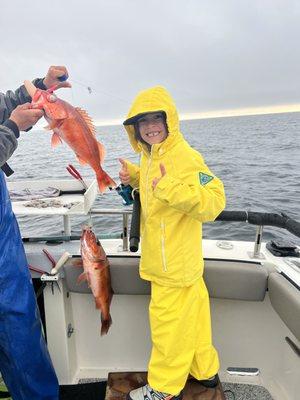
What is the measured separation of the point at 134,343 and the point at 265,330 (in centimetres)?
115

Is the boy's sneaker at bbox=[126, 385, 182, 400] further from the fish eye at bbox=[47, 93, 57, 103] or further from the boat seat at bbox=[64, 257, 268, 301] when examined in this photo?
the fish eye at bbox=[47, 93, 57, 103]

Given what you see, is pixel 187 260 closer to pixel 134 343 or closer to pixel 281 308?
pixel 281 308

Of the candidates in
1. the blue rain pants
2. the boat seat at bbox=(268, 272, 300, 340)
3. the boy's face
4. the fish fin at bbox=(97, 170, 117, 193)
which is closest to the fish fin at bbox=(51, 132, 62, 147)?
the fish fin at bbox=(97, 170, 117, 193)

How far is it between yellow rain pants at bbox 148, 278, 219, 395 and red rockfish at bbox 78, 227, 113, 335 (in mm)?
413

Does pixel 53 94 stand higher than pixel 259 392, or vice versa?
pixel 53 94

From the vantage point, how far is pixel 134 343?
3203 mm

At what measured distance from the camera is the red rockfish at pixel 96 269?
2.52m

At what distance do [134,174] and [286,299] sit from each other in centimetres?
138

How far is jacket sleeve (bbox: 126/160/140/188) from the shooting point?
8.70 ft

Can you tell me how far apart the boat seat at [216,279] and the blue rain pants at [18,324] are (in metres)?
0.50

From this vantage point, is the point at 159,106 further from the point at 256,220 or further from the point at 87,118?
the point at 256,220

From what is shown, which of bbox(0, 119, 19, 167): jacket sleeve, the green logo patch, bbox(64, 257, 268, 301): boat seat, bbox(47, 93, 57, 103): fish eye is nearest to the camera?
bbox(47, 93, 57, 103): fish eye

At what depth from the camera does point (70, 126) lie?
6.01 feet

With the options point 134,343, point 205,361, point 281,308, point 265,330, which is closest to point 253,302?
point 265,330
